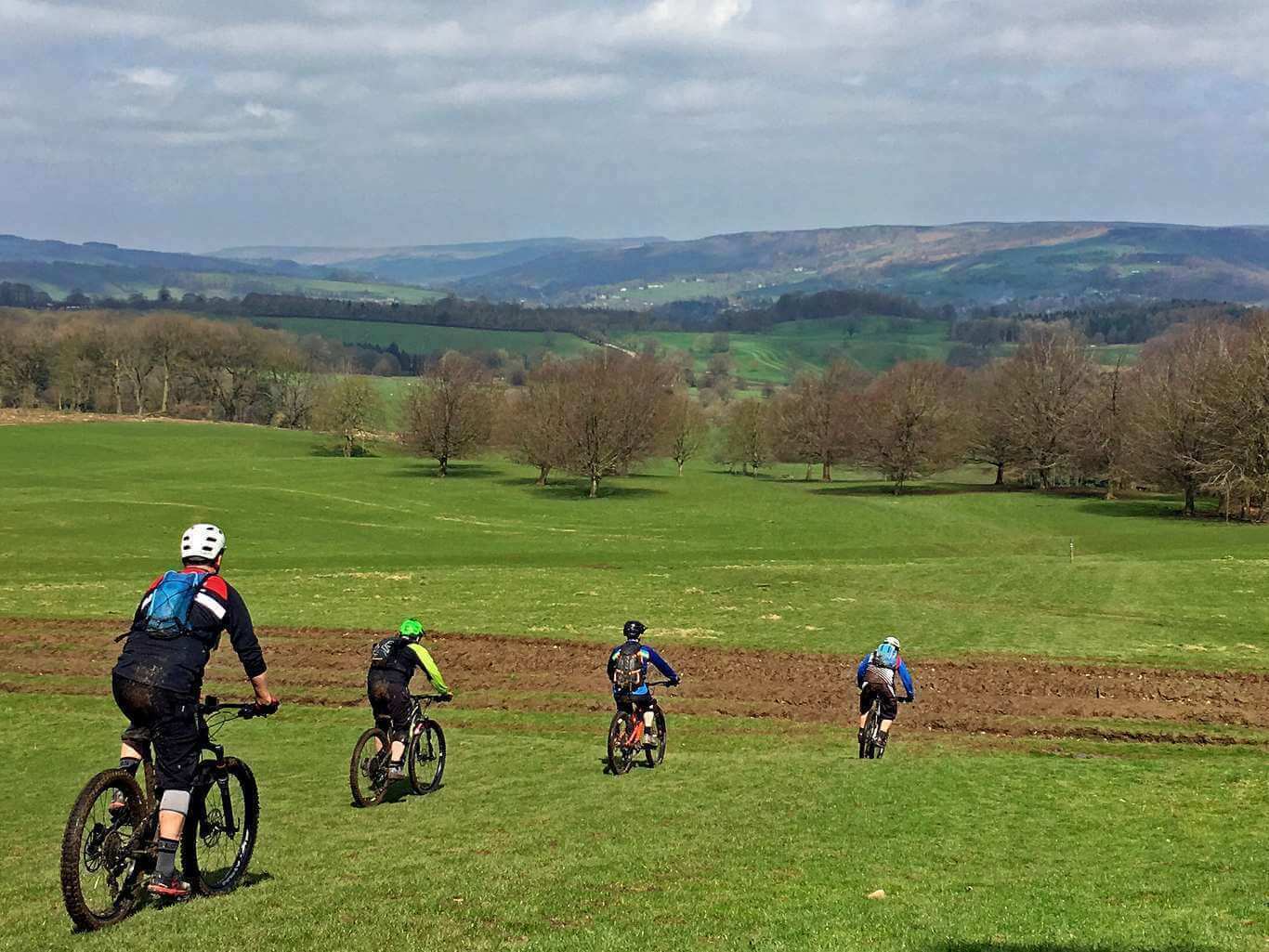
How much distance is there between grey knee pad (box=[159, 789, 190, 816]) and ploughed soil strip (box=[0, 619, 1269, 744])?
1483cm

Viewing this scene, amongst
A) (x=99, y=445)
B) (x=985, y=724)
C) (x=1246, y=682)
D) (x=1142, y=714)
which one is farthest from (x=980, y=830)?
(x=99, y=445)

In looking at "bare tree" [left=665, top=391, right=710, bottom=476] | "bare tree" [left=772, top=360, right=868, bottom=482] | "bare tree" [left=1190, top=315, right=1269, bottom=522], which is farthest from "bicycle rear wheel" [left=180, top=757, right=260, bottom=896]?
"bare tree" [left=772, top=360, right=868, bottom=482]

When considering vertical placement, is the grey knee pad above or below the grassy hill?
above

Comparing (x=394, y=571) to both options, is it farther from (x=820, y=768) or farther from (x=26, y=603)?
(x=820, y=768)

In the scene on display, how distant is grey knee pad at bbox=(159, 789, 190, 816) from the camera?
1019 cm

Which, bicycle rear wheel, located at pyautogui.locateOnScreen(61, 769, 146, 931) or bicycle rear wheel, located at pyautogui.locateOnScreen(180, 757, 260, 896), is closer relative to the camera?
bicycle rear wheel, located at pyautogui.locateOnScreen(61, 769, 146, 931)

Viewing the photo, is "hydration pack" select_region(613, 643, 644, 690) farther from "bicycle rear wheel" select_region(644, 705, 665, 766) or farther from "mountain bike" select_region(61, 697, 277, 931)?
"mountain bike" select_region(61, 697, 277, 931)

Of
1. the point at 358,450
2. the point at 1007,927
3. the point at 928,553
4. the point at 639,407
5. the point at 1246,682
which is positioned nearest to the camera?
the point at 1007,927

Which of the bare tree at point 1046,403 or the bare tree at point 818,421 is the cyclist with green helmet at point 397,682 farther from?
the bare tree at point 818,421

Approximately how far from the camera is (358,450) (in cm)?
12719

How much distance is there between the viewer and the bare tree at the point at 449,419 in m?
105

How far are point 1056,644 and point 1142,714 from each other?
25.6 feet

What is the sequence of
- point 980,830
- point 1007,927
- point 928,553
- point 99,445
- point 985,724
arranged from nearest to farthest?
point 1007,927 < point 980,830 < point 985,724 < point 928,553 < point 99,445

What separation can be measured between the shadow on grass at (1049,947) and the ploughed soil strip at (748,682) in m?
13.9
